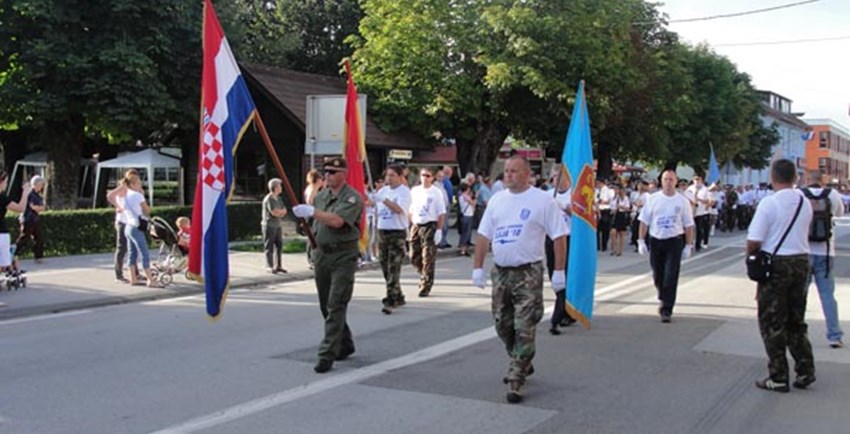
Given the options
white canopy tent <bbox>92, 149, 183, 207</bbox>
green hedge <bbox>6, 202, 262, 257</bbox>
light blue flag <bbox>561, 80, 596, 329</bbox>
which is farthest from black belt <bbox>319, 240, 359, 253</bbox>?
white canopy tent <bbox>92, 149, 183, 207</bbox>

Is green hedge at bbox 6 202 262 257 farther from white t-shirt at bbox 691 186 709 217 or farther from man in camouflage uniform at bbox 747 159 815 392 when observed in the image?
man in camouflage uniform at bbox 747 159 815 392

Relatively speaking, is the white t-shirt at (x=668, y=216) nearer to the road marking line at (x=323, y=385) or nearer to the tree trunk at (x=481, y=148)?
the road marking line at (x=323, y=385)

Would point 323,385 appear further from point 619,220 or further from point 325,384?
point 619,220

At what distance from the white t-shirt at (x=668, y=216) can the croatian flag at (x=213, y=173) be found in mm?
5437

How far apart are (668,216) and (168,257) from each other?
8.23 metres

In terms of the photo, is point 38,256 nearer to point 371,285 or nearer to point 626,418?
point 371,285

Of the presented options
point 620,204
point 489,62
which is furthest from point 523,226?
point 489,62

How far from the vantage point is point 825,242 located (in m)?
7.89

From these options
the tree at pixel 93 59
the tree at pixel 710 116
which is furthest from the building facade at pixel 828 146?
the tree at pixel 93 59

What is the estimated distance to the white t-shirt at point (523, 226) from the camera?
643 cm

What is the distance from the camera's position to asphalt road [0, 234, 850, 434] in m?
5.83

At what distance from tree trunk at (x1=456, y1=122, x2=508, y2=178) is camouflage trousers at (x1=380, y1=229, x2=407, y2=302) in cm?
2034

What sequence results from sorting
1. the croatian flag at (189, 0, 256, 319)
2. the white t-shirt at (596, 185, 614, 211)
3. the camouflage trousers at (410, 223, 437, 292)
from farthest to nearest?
1. the white t-shirt at (596, 185, 614, 211)
2. the camouflage trousers at (410, 223, 437, 292)
3. the croatian flag at (189, 0, 256, 319)

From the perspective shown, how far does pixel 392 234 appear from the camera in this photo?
427 inches
